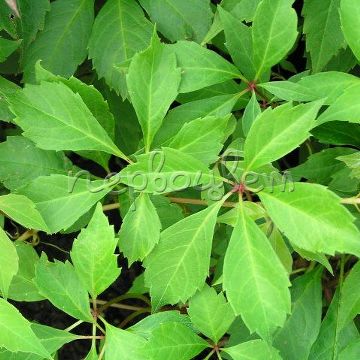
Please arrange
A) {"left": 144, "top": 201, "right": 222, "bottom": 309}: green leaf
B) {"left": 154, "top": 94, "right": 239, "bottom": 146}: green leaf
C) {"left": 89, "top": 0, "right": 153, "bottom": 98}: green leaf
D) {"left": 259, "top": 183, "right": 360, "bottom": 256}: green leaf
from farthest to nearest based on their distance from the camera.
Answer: {"left": 89, "top": 0, "right": 153, "bottom": 98}: green leaf, {"left": 154, "top": 94, "right": 239, "bottom": 146}: green leaf, {"left": 144, "top": 201, "right": 222, "bottom": 309}: green leaf, {"left": 259, "top": 183, "right": 360, "bottom": 256}: green leaf

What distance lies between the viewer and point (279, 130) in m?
0.83

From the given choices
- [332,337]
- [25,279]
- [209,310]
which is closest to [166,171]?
[209,310]

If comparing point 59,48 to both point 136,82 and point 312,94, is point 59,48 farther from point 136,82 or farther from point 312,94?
point 312,94

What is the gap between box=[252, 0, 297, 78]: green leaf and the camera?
91 centimetres

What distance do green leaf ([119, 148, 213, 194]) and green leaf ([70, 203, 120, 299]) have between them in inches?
3.4

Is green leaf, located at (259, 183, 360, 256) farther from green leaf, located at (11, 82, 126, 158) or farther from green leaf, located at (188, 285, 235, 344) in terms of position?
green leaf, located at (11, 82, 126, 158)

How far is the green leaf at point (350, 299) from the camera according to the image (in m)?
0.97

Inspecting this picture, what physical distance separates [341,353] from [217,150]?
406 mm

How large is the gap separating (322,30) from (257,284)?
1.63 ft

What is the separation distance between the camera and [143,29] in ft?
3.60

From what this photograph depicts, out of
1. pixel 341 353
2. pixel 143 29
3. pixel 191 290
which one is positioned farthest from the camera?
pixel 143 29

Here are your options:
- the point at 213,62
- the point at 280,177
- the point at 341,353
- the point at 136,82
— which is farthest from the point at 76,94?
the point at 341,353

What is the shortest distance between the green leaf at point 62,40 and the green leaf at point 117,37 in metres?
0.04

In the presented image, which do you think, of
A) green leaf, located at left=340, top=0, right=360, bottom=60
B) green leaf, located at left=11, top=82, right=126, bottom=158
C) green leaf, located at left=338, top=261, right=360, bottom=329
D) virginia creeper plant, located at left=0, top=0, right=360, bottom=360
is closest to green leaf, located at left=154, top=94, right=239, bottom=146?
virginia creeper plant, located at left=0, top=0, right=360, bottom=360
